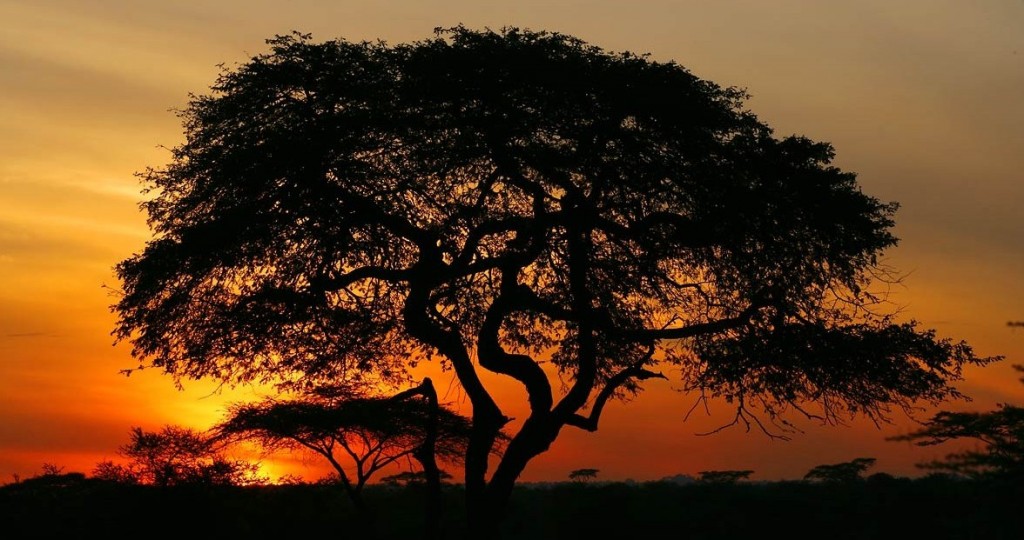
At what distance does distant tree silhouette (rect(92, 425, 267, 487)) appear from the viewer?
111ft

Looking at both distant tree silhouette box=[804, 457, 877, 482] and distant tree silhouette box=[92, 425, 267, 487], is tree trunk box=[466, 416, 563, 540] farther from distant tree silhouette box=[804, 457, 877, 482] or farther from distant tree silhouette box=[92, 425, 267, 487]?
distant tree silhouette box=[804, 457, 877, 482]

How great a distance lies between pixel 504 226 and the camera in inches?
971

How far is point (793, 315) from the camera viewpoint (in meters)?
26.1

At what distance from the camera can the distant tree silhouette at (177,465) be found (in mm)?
33875

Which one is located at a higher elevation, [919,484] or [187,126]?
[187,126]

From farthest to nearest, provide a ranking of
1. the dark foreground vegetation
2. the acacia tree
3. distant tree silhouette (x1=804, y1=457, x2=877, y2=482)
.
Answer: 1. distant tree silhouette (x1=804, y1=457, x2=877, y2=482)
2. the dark foreground vegetation
3. the acacia tree

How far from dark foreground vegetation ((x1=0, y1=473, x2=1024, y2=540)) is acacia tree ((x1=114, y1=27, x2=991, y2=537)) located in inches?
302

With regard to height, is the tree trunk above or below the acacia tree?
below

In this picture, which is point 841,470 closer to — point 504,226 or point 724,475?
point 724,475

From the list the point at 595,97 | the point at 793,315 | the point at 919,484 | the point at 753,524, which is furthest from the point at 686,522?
the point at 595,97

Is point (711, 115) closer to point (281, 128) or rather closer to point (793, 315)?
point (793, 315)

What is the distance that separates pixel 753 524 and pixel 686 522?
214 centimetres

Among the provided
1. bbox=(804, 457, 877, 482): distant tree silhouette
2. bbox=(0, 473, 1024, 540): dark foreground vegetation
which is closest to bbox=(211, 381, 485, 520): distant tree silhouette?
bbox=(0, 473, 1024, 540): dark foreground vegetation

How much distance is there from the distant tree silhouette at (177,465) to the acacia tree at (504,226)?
8848mm
